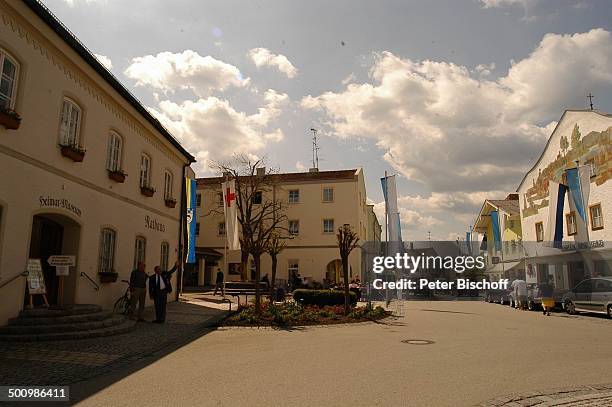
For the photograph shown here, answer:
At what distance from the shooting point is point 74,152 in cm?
1184

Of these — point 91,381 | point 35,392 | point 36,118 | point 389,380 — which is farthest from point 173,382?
point 36,118

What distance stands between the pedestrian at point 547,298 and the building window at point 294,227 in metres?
21.6

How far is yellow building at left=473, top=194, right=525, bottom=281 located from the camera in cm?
3681

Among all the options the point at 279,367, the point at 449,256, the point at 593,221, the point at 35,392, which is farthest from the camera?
the point at 449,256

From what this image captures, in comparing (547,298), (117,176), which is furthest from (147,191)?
(547,298)

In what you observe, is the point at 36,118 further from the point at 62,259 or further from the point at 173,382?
the point at 173,382

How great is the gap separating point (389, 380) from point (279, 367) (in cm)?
197

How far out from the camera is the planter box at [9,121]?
9.27m

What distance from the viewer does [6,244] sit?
31.3 feet

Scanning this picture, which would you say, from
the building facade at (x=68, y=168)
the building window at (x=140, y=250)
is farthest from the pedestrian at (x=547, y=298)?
the building window at (x=140, y=250)

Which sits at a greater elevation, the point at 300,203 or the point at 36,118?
the point at 300,203

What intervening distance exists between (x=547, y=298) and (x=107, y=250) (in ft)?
62.5

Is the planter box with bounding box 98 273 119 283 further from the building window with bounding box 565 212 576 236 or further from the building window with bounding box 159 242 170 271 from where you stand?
the building window with bounding box 565 212 576 236

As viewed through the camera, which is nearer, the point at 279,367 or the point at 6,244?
the point at 279,367
